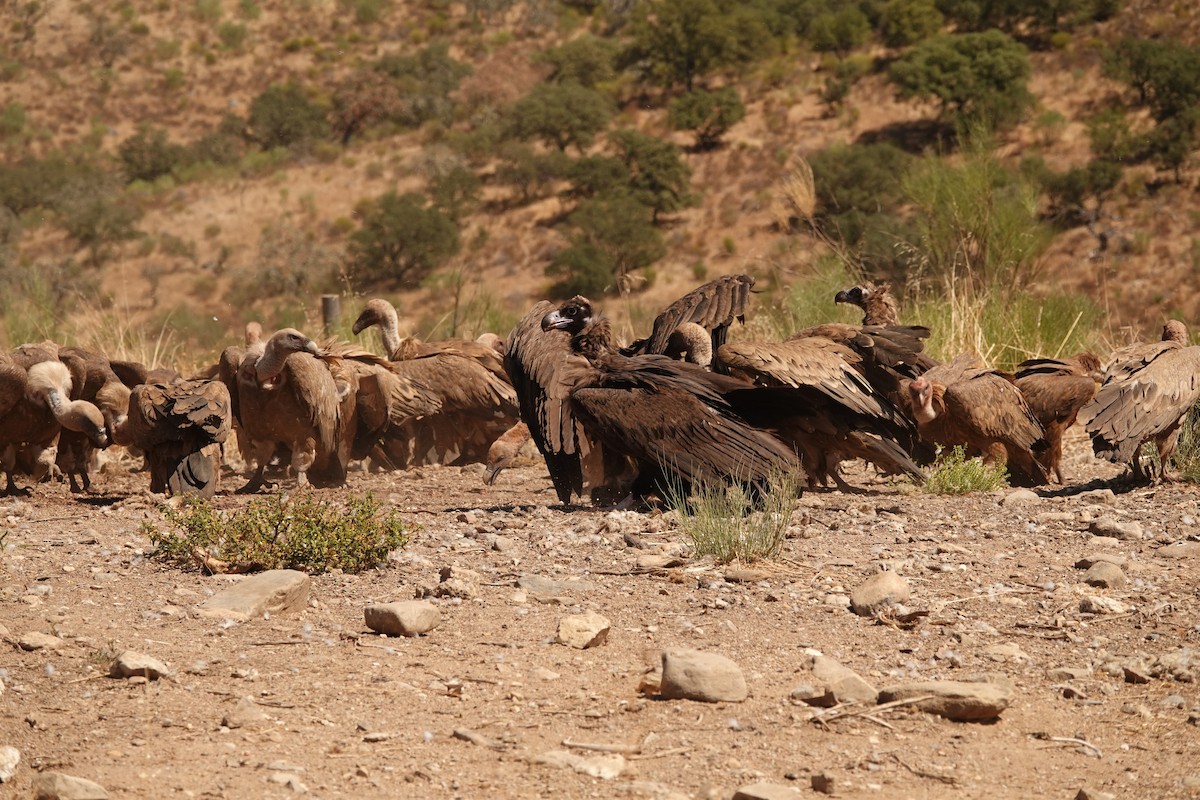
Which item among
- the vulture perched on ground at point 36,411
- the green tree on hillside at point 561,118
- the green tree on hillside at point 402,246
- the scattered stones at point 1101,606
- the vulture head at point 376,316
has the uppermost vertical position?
the green tree on hillside at point 561,118

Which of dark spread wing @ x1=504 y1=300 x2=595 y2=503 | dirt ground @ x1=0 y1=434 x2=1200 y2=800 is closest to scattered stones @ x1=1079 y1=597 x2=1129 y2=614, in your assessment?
dirt ground @ x1=0 y1=434 x2=1200 y2=800

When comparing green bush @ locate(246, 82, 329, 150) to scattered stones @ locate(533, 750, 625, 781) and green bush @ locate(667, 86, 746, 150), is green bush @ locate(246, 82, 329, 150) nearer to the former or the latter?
green bush @ locate(667, 86, 746, 150)

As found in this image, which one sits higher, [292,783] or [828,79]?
[828,79]

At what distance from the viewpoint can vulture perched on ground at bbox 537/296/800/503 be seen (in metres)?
7.15

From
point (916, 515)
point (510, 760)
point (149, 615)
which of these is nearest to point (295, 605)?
point (149, 615)

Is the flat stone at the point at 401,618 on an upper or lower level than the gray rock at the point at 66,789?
upper

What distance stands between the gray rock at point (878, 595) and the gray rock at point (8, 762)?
2.97 m

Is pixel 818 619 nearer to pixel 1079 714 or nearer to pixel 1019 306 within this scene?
pixel 1079 714

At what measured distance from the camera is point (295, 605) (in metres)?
5.38

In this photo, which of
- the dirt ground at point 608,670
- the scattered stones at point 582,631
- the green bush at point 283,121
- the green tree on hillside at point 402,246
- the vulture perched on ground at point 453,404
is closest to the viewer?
the dirt ground at point 608,670

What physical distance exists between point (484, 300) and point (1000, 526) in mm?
10162

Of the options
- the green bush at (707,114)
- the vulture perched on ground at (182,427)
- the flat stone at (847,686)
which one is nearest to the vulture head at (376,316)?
the vulture perched on ground at (182,427)

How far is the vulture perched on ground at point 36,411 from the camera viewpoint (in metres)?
8.54

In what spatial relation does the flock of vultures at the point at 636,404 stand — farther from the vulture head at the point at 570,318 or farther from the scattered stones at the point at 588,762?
the scattered stones at the point at 588,762
